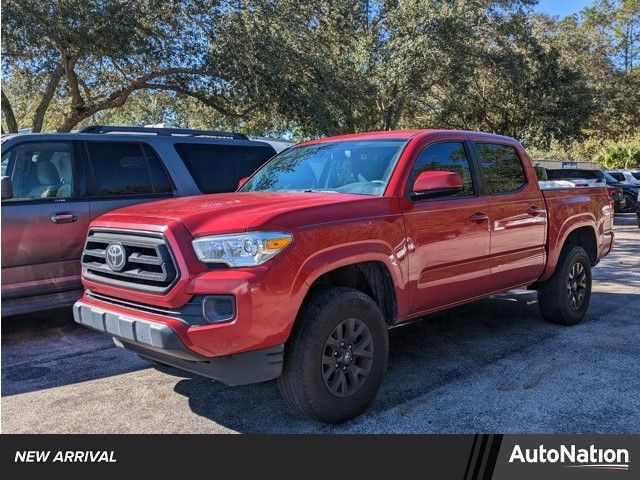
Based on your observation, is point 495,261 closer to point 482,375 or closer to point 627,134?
point 482,375

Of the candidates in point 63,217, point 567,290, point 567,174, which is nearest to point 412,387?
point 567,290

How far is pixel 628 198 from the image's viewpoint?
943 inches

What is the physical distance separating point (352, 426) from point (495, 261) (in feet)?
6.82

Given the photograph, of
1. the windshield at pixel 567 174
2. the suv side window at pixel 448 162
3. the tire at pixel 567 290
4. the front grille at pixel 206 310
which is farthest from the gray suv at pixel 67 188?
the windshield at pixel 567 174

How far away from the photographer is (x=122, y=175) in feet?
20.1

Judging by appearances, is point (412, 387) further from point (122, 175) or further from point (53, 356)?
point (122, 175)

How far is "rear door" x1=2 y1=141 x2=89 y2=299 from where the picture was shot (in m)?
5.37

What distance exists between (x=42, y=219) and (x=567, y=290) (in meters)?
5.09

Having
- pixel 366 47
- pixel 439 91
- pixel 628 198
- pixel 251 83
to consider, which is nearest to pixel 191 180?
pixel 251 83

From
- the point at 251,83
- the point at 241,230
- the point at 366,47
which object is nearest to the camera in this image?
the point at 241,230

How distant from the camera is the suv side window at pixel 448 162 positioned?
14.9 ft

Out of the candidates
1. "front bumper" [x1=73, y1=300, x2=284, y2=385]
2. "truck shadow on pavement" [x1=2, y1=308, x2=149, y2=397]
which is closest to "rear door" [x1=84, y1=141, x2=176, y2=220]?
"truck shadow on pavement" [x1=2, y1=308, x2=149, y2=397]

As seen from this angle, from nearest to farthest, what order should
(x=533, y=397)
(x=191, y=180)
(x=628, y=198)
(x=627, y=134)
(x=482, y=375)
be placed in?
1. (x=533, y=397)
2. (x=482, y=375)
3. (x=191, y=180)
4. (x=628, y=198)
5. (x=627, y=134)

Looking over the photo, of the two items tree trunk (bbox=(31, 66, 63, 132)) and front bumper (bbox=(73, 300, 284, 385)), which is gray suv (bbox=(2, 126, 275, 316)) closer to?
front bumper (bbox=(73, 300, 284, 385))
